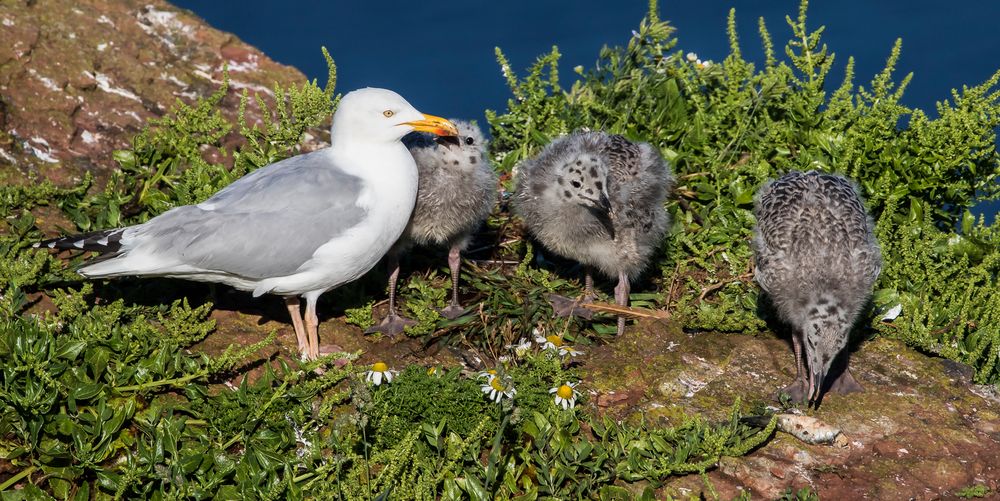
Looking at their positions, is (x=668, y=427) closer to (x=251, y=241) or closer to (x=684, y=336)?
(x=684, y=336)

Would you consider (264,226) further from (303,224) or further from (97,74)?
(97,74)

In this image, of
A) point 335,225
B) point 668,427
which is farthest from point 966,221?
point 335,225

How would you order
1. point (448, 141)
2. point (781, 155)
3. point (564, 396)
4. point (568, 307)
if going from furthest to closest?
1. point (781, 155)
2. point (568, 307)
3. point (448, 141)
4. point (564, 396)

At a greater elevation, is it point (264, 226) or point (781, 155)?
point (781, 155)

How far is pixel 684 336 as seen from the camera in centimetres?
704

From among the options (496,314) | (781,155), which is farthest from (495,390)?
(781,155)

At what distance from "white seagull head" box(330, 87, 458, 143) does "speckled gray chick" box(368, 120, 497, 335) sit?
43 cm

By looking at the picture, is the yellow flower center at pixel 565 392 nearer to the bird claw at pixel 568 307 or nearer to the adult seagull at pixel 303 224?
the bird claw at pixel 568 307

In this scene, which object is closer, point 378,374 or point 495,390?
point 495,390

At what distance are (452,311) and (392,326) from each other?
1.38 ft

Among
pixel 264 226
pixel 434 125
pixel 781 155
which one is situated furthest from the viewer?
pixel 781 155

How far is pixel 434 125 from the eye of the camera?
6.57 m

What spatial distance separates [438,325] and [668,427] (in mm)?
1758

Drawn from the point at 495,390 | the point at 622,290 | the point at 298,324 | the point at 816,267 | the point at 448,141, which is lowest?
the point at 298,324
